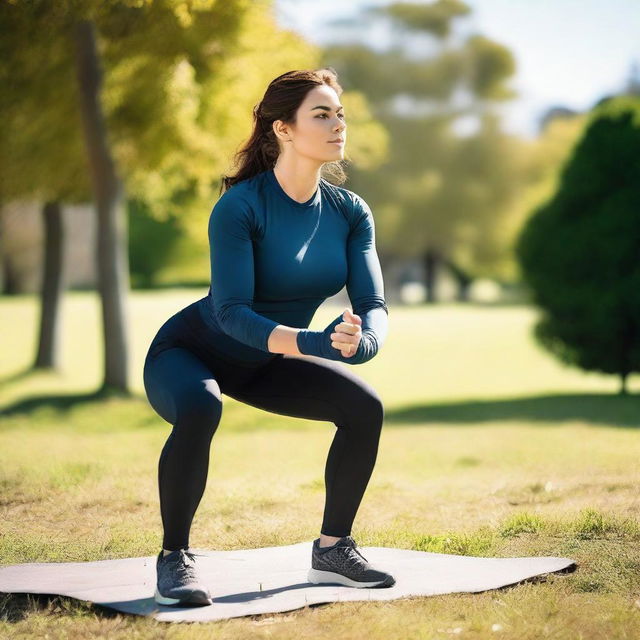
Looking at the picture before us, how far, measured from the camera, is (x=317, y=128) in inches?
166

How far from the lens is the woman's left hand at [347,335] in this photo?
148 inches

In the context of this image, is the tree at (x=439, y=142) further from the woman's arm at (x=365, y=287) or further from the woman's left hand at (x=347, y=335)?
the woman's left hand at (x=347, y=335)

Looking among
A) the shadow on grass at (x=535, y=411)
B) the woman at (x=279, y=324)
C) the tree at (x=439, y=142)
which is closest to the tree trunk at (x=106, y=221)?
the shadow on grass at (x=535, y=411)

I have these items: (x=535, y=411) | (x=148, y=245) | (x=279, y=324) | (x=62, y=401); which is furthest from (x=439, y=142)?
(x=279, y=324)

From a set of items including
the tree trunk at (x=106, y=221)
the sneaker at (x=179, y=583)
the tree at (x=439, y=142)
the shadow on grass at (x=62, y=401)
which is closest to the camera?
the sneaker at (x=179, y=583)

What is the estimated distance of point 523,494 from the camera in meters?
6.91

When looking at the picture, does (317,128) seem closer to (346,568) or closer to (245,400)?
(245,400)

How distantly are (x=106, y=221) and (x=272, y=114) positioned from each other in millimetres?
10254

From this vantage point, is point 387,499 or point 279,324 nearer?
point 279,324

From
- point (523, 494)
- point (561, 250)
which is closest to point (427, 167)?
point (561, 250)

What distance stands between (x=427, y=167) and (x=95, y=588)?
4026cm

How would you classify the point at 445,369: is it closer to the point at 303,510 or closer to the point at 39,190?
the point at 39,190

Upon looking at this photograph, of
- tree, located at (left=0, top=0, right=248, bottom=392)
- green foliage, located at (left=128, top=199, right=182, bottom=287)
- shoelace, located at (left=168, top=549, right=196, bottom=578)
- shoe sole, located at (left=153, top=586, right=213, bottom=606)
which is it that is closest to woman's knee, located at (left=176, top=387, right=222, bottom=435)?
shoelace, located at (left=168, top=549, right=196, bottom=578)

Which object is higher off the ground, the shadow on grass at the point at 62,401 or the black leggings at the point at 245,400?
the black leggings at the point at 245,400
